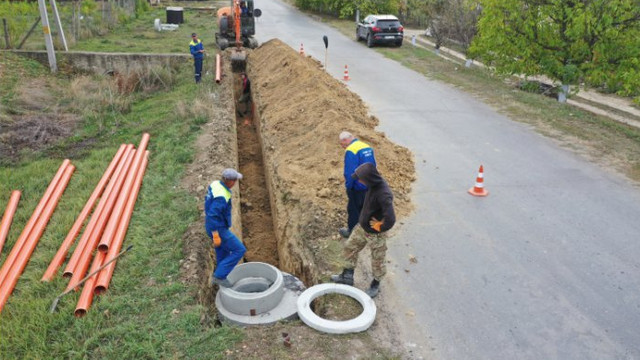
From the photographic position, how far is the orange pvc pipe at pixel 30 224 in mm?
6664

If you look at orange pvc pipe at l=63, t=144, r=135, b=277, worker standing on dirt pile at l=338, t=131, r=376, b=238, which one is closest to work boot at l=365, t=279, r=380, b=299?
worker standing on dirt pile at l=338, t=131, r=376, b=238

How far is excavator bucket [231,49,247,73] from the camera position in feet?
63.6

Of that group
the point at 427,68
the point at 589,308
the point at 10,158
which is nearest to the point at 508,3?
the point at 427,68

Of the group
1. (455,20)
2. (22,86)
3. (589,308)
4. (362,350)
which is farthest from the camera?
(455,20)

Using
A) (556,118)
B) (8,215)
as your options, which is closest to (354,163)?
(8,215)

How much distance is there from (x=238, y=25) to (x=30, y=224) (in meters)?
14.4

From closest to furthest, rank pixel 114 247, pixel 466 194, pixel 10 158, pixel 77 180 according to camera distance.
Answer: pixel 114 247 < pixel 466 194 < pixel 77 180 < pixel 10 158

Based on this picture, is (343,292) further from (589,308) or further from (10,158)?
(10,158)

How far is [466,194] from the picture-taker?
8.69m

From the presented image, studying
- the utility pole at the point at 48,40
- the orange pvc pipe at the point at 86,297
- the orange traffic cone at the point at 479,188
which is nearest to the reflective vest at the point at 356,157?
the orange traffic cone at the point at 479,188

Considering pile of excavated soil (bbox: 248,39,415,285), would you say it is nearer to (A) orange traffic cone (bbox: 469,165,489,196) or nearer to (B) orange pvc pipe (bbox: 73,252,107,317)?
(A) orange traffic cone (bbox: 469,165,489,196)

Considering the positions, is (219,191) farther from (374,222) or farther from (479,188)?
(479,188)

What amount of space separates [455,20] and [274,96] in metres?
14.0

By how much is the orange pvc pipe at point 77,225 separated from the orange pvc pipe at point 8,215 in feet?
3.29
